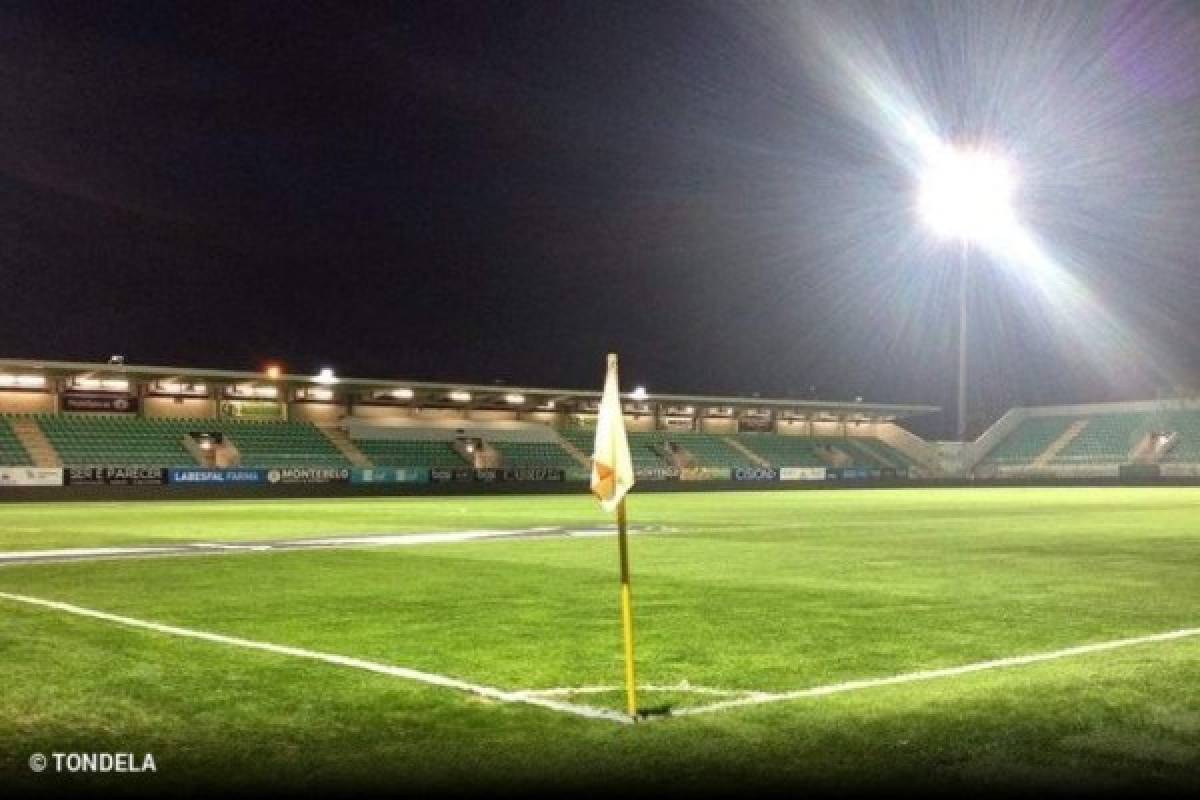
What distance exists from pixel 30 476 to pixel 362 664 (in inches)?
2012

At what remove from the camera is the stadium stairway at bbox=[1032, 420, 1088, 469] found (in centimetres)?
9200

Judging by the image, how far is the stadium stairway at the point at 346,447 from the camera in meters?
72.2

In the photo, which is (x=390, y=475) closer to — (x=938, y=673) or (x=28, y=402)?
(x=28, y=402)

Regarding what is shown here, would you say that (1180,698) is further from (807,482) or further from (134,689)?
(807,482)

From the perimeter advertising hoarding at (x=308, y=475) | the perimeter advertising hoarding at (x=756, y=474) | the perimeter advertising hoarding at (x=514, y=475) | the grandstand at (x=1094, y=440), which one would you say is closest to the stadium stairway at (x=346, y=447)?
the perimeter advertising hoarding at (x=308, y=475)

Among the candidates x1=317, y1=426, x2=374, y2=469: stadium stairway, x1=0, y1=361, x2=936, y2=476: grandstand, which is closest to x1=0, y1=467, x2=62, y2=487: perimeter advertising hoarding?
x1=0, y1=361, x2=936, y2=476: grandstand

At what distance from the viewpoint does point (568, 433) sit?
86750 mm

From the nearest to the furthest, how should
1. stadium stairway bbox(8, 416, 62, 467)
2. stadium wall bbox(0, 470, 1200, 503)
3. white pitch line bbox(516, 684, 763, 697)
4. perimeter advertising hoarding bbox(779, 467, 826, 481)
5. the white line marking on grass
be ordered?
the white line marking on grass → white pitch line bbox(516, 684, 763, 697) → stadium wall bbox(0, 470, 1200, 503) → stadium stairway bbox(8, 416, 62, 467) → perimeter advertising hoarding bbox(779, 467, 826, 481)

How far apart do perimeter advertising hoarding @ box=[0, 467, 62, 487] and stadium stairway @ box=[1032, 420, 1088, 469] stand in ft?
226

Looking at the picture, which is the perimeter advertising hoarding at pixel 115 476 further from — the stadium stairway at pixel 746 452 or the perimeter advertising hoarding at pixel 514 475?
the stadium stairway at pixel 746 452

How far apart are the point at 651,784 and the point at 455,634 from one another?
5.26 m

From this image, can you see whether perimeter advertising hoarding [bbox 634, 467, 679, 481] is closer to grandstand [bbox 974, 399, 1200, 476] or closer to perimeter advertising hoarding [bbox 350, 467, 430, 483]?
perimeter advertising hoarding [bbox 350, 467, 430, 483]

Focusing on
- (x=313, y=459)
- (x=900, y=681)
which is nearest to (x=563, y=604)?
(x=900, y=681)

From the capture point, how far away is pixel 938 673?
8.81 meters
